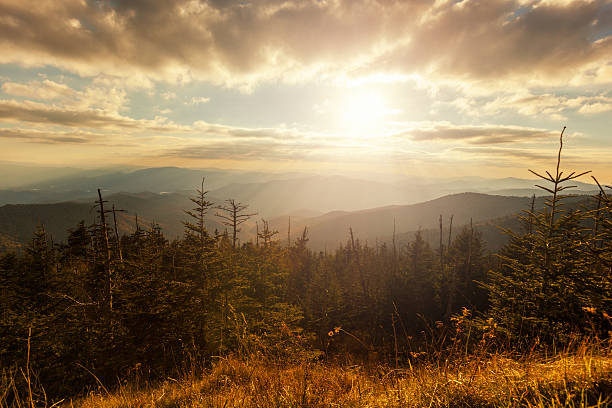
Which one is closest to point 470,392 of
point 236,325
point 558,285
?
point 236,325

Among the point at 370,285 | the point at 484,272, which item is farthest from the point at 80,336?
the point at 484,272

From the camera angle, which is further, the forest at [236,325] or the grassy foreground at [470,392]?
the forest at [236,325]

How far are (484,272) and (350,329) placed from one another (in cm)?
2481

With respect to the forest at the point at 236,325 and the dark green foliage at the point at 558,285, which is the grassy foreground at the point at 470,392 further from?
the dark green foliage at the point at 558,285

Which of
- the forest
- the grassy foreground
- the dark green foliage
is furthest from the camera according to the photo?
the dark green foliage

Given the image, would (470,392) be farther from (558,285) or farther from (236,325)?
(558,285)

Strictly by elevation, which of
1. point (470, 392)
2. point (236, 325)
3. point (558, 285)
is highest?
point (470, 392)

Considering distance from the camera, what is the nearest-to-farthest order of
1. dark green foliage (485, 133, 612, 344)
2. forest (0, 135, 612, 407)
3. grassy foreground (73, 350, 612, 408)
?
grassy foreground (73, 350, 612, 408) → forest (0, 135, 612, 407) → dark green foliage (485, 133, 612, 344)

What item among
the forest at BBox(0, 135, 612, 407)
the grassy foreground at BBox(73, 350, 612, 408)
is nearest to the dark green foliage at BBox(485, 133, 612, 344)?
the forest at BBox(0, 135, 612, 407)

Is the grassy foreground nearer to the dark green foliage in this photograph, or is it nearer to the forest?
the forest

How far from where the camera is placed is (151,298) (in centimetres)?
1261

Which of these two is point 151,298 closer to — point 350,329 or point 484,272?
point 350,329

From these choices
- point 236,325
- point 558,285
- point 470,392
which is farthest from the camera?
point 558,285

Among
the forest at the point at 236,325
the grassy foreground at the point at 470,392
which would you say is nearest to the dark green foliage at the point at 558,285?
the forest at the point at 236,325
